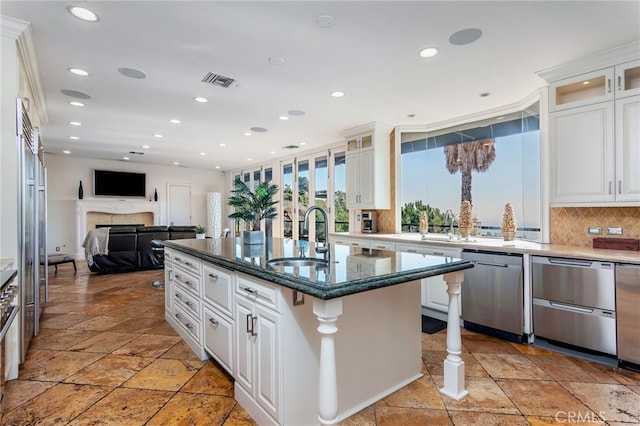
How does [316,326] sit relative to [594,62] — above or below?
below

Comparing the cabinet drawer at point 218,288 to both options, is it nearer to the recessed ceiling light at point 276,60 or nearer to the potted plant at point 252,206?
the potted plant at point 252,206

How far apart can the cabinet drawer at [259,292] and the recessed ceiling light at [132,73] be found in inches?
98.1

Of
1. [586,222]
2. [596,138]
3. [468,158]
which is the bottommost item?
[586,222]

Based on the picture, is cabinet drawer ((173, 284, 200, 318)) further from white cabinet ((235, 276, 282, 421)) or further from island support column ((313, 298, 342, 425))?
island support column ((313, 298, 342, 425))

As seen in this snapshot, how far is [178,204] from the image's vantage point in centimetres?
996

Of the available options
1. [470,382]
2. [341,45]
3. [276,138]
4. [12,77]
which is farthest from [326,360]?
[276,138]

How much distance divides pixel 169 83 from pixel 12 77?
134 centimetres

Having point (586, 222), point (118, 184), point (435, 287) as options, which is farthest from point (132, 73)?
point (118, 184)

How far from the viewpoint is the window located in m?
3.82

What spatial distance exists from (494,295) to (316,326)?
7.58ft

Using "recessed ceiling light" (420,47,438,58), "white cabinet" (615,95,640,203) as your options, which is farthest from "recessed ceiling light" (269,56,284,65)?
"white cabinet" (615,95,640,203)

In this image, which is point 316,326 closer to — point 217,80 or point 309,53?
point 309,53

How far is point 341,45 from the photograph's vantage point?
8.68ft

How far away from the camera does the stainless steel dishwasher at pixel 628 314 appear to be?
2.41 meters
